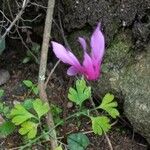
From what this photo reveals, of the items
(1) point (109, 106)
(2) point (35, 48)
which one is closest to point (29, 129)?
(1) point (109, 106)

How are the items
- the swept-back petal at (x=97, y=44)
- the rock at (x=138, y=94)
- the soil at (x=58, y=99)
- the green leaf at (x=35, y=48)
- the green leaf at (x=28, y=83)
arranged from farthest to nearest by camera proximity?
the green leaf at (x=35, y=48) → the green leaf at (x=28, y=83) → the soil at (x=58, y=99) → the rock at (x=138, y=94) → the swept-back petal at (x=97, y=44)

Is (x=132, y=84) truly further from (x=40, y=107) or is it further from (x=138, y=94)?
(x=40, y=107)

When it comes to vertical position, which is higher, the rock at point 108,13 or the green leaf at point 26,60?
the rock at point 108,13

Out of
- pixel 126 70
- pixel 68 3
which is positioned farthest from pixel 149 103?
pixel 68 3

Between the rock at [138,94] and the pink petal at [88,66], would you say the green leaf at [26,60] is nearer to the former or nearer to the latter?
the rock at [138,94]

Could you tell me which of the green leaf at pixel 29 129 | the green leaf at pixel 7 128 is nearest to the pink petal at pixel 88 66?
the green leaf at pixel 29 129

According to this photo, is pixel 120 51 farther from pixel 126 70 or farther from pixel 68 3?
pixel 68 3

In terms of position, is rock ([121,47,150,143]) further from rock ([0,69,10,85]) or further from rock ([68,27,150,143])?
rock ([0,69,10,85])
